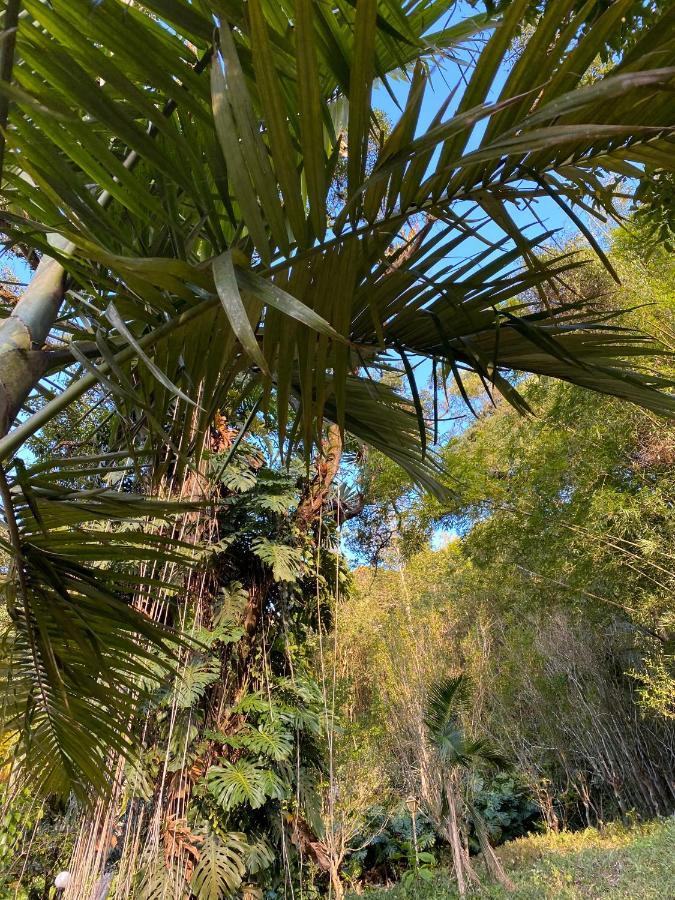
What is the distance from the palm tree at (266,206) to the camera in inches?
17.1

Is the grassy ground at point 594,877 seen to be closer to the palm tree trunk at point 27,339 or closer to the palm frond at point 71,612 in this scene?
the palm frond at point 71,612

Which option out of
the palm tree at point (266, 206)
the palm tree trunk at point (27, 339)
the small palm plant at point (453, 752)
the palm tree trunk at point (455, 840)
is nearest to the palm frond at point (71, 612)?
the palm tree at point (266, 206)

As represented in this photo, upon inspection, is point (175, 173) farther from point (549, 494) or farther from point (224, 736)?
point (549, 494)

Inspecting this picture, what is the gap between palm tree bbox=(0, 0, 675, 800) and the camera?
435mm

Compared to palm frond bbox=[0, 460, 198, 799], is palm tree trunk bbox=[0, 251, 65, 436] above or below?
above

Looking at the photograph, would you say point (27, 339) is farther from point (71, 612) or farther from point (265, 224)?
point (71, 612)

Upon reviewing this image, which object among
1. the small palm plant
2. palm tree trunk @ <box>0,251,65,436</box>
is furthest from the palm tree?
the small palm plant

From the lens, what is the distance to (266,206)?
49cm

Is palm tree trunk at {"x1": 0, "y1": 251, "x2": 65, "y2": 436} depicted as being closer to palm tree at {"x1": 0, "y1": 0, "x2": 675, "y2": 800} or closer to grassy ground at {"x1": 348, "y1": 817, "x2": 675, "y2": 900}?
palm tree at {"x1": 0, "y1": 0, "x2": 675, "y2": 800}

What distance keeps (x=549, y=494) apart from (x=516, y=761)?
437 centimetres

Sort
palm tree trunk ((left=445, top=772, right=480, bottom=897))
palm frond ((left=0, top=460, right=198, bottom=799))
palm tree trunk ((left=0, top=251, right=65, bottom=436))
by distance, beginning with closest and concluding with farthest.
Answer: palm tree trunk ((left=0, top=251, right=65, bottom=436)) < palm frond ((left=0, top=460, right=198, bottom=799)) < palm tree trunk ((left=445, top=772, right=480, bottom=897))

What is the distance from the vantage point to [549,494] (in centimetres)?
512

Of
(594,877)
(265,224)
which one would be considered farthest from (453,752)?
(265,224)

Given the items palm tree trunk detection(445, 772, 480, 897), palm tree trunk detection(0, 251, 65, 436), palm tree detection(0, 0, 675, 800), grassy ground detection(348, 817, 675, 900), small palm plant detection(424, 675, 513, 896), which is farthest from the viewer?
small palm plant detection(424, 675, 513, 896)
